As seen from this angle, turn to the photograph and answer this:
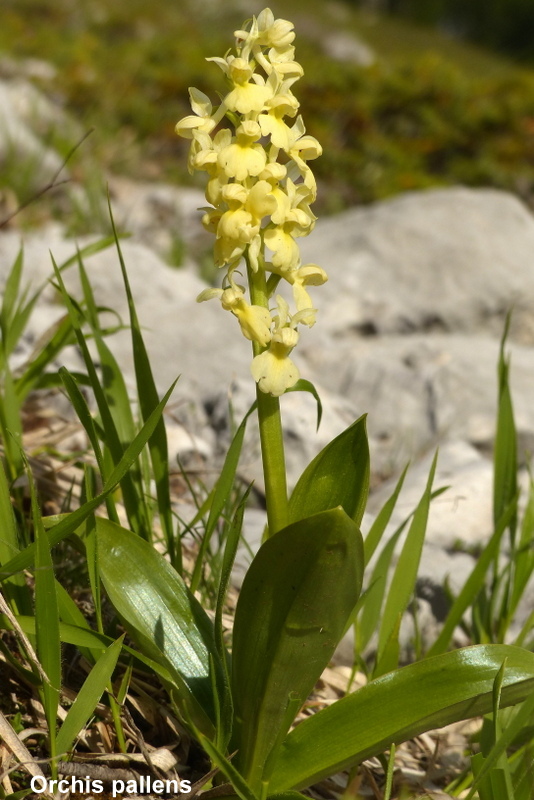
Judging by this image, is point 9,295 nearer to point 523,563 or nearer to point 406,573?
point 406,573

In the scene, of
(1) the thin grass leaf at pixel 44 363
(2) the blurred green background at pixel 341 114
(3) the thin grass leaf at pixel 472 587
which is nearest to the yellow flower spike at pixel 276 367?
(3) the thin grass leaf at pixel 472 587

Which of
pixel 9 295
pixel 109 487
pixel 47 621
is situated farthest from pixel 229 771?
pixel 9 295

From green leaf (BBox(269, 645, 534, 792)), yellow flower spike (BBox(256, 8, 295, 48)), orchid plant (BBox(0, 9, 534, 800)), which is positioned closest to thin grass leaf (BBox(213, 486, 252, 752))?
orchid plant (BBox(0, 9, 534, 800))

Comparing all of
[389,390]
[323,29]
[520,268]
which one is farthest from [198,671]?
[323,29]

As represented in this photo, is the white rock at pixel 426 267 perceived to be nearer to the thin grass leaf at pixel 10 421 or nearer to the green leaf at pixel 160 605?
the thin grass leaf at pixel 10 421

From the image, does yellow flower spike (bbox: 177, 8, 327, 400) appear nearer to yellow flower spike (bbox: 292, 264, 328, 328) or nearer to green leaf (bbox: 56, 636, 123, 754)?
yellow flower spike (bbox: 292, 264, 328, 328)

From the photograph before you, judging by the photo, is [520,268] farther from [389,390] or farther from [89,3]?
[89,3]
